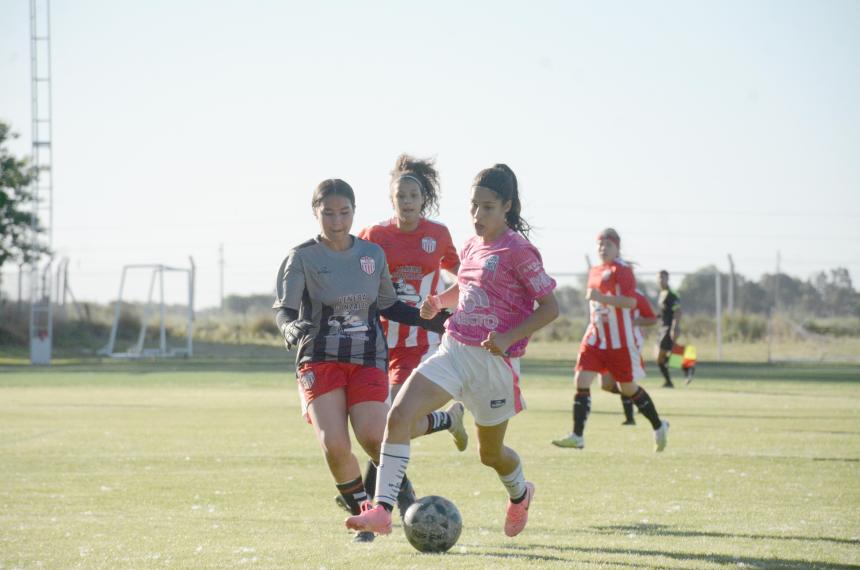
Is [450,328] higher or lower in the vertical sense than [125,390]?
higher

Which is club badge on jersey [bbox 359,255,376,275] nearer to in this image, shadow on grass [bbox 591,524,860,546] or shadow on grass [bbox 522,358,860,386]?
shadow on grass [bbox 591,524,860,546]

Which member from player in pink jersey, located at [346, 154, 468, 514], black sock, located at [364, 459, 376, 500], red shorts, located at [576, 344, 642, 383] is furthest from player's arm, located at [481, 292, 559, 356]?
red shorts, located at [576, 344, 642, 383]

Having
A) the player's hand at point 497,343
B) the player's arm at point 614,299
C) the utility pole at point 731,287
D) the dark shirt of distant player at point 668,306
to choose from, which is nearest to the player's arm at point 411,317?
the player's hand at point 497,343

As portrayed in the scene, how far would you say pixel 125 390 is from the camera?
2305 cm

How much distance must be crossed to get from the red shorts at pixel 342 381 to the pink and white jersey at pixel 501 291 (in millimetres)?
588

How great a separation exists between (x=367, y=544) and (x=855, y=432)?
31.1ft

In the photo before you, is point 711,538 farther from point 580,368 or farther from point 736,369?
point 736,369

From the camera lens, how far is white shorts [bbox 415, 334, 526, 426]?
6420 mm

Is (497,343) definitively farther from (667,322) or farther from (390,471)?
(667,322)

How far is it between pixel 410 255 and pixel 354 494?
6.53 feet

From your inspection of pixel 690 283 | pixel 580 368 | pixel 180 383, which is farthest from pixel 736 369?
pixel 580 368

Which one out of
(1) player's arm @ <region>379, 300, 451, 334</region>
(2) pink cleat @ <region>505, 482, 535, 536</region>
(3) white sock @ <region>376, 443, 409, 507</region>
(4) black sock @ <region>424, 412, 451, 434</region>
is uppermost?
(1) player's arm @ <region>379, 300, 451, 334</region>

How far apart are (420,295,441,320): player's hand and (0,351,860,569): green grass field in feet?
4.43

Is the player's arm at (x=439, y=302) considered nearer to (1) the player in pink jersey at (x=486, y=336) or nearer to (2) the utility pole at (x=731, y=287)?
(1) the player in pink jersey at (x=486, y=336)
